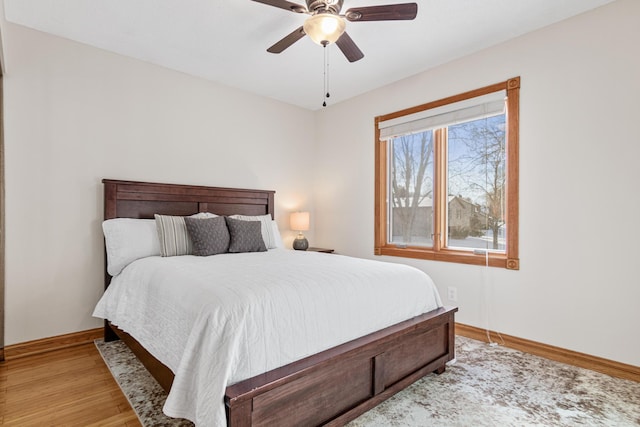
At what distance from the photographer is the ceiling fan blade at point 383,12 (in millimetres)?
1938

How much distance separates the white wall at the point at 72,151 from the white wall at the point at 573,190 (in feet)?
9.40

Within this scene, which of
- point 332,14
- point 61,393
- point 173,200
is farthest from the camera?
point 173,200

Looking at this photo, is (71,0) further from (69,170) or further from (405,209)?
(405,209)

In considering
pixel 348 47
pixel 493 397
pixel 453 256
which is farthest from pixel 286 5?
pixel 493 397

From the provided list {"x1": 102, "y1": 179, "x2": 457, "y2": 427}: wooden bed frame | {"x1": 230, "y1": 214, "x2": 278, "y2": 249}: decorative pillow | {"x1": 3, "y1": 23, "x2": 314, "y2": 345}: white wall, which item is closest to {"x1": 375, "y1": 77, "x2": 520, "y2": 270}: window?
{"x1": 102, "y1": 179, "x2": 457, "y2": 427}: wooden bed frame

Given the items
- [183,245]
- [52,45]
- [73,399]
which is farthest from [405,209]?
[52,45]

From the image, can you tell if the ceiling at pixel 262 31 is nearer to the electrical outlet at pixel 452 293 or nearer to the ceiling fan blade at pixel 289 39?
the ceiling fan blade at pixel 289 39

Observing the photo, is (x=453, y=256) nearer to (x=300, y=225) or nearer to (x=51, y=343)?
(x=300, y=225)

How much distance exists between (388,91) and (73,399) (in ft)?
12.7

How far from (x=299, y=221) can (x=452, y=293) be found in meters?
1.99

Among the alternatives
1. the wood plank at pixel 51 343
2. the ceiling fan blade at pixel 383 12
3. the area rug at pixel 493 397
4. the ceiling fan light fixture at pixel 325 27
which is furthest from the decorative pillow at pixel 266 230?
the ceiling fan blade at pixel 383 12

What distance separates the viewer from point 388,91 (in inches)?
151

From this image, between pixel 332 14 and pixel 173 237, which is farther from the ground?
pixel 332 14

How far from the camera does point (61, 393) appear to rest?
2082 millimetres
